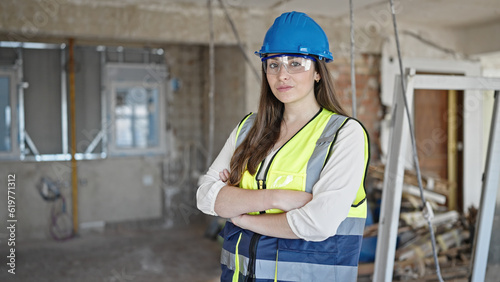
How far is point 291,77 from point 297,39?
12 centimetres

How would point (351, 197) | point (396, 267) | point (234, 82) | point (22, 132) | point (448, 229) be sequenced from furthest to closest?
point (22, 132)
point (234, 82)
point (448, 229)
point (396, 267)
point (351, 197)

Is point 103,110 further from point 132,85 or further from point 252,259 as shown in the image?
point 252,259

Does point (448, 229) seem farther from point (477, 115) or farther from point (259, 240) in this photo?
point (259, 240)

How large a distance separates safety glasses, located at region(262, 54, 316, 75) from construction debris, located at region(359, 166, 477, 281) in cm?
225

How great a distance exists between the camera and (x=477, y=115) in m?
5.48

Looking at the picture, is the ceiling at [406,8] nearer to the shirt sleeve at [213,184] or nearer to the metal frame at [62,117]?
the metal frame at [62,117]

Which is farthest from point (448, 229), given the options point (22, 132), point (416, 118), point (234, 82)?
point (22, 132)

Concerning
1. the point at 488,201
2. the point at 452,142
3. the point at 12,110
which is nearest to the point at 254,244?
the point at 488,201

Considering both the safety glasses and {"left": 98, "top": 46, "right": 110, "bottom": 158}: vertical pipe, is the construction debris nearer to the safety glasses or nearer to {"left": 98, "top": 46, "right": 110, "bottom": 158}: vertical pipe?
the safety glasses

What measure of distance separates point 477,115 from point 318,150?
4.92m

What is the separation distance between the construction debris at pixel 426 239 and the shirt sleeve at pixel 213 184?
214cm

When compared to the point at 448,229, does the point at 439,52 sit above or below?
above

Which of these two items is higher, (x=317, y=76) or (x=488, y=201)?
(x=317, y=76)

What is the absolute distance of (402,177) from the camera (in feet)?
8.13
